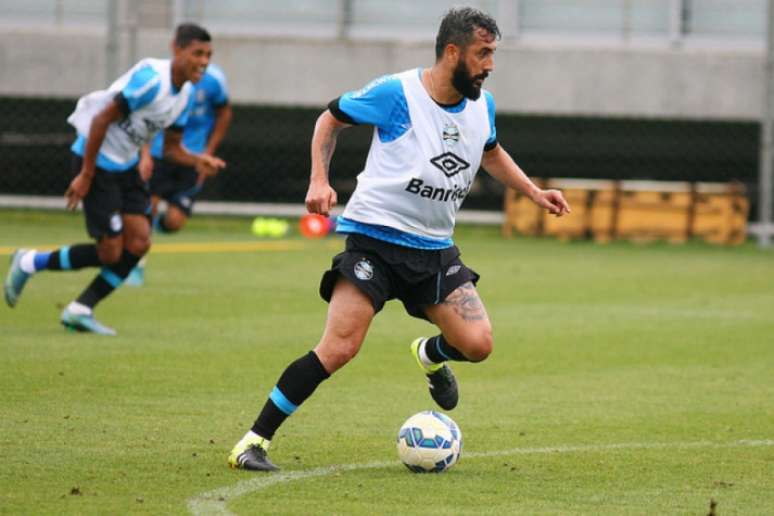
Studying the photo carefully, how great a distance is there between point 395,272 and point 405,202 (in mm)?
300

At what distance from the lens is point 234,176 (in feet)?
80.9

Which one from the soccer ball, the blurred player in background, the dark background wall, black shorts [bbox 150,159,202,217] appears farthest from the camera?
the dark background wall

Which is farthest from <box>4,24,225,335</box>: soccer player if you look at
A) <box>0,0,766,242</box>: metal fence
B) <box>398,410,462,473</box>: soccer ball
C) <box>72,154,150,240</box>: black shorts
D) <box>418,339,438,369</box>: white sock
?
<box>0,0,766,242</box>: metal fence

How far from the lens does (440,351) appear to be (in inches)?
292

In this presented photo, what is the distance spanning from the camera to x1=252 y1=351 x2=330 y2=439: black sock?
664cm

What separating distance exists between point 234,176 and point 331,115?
18.0m

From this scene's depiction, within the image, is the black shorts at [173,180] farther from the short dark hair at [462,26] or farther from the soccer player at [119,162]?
the short dark hair at [462,26]

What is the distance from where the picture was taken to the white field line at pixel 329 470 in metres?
5.83

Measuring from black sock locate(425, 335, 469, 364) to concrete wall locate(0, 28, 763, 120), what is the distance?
1598 cm

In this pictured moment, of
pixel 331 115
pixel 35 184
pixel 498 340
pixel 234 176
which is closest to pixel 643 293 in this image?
pixel 498 340

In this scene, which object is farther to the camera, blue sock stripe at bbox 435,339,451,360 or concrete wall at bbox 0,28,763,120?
concrete wall at bbox 0,28,763,120

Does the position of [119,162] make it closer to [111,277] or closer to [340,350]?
[111,277]

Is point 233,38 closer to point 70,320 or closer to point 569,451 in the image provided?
point 70,320

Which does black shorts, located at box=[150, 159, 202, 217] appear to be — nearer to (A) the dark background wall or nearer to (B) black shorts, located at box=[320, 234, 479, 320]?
(A) the dark background wall
